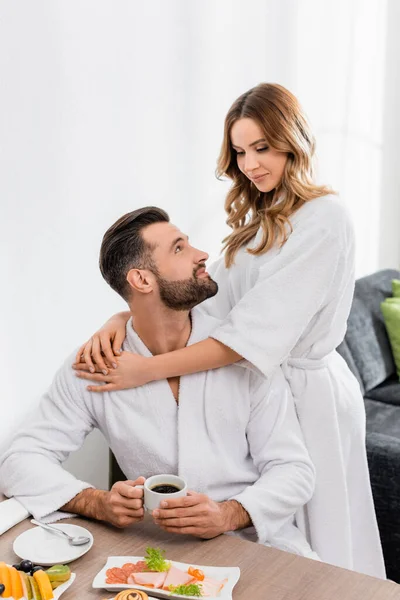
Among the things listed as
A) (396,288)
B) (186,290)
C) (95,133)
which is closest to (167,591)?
(186,290)

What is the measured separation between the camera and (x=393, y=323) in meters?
3.26

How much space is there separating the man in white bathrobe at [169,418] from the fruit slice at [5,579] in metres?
0.29

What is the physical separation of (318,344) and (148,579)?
848 millimetres

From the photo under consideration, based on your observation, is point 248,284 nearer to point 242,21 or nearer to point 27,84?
point 27,84

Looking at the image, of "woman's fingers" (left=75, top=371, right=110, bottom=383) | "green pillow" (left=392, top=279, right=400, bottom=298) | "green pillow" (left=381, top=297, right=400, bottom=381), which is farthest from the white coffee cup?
"green pillow" (left=392, top=279, right=400, bottom=298)

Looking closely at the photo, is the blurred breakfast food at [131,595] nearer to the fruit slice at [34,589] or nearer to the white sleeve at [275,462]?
the fruit slice at [34,589]

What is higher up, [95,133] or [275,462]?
[95,133]

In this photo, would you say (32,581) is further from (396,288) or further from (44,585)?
(396,288)

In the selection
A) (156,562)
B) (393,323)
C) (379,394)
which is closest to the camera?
(156,562)

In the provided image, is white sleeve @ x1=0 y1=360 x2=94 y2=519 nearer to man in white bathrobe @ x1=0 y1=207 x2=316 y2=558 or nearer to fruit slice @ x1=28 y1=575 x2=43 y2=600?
man in white bathrobe @ x1=0 y1=207 x2=316 y2=558

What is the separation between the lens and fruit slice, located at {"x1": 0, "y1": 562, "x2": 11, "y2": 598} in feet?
4.21

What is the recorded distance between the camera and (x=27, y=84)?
1.94 meters

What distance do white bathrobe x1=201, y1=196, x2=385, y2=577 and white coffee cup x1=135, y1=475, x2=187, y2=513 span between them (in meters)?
0.36

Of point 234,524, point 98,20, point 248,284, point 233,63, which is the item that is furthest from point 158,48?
point 234,524
